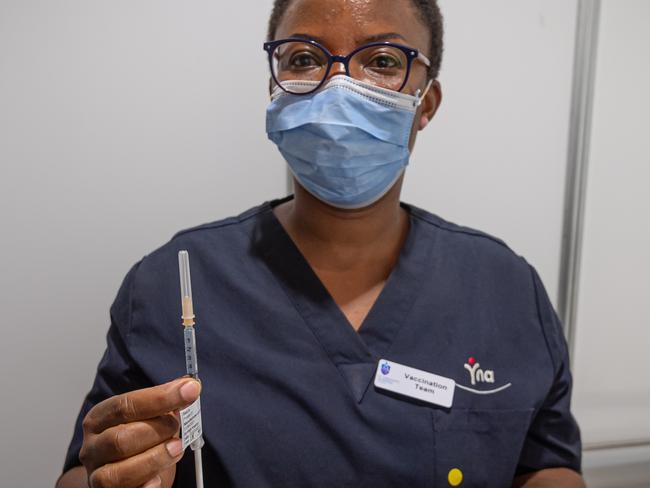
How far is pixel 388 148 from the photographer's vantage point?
75 centimetres

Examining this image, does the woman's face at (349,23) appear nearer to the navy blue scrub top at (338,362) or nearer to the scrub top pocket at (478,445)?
the navy blue scrub top at (338,362)

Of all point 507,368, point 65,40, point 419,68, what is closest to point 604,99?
point 419,68

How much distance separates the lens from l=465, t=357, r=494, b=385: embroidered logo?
2.49ft

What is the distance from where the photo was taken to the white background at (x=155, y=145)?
90 cm

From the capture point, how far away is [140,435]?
490 millimetres

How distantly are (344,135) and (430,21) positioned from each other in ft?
0.93

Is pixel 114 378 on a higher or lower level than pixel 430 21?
lower

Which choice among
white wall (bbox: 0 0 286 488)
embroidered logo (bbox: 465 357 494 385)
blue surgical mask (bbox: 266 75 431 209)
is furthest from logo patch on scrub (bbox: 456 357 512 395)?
white wall (bbox: 0 0 286 488)

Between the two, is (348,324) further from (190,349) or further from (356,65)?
(356,65)

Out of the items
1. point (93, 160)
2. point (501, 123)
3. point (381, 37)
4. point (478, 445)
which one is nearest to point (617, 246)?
point (501, 123)

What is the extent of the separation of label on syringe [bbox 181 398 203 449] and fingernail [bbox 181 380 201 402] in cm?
2

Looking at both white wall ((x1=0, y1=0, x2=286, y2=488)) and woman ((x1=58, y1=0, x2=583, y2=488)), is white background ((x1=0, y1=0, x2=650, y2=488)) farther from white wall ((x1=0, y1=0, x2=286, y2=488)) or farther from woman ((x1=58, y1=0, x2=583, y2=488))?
woman ((x1=58, y1=0, x2=583, y2=488))

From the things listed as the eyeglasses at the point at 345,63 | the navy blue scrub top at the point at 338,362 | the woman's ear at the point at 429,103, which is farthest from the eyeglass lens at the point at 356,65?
the navy blue scrub top at the point at 338,362

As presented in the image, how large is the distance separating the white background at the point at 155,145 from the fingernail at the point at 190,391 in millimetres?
566
